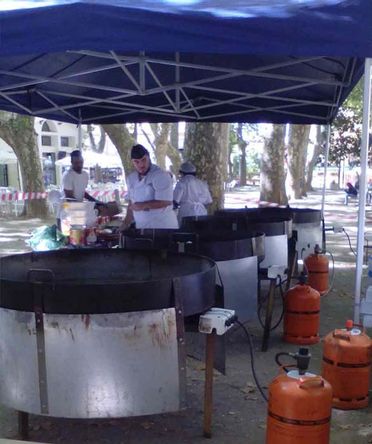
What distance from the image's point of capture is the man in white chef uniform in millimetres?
5656

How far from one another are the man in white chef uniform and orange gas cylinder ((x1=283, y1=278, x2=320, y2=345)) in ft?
5.20

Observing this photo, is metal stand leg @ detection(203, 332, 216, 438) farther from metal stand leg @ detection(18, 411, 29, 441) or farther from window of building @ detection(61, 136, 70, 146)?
window of building @ detection(61, 136, 70, 146)

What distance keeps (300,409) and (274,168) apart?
47.0ft

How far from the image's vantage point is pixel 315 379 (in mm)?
2793

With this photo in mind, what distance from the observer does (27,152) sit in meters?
16.9

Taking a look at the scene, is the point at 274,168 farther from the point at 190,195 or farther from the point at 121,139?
the point at 190,195

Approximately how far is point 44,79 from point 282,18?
10.2 ft

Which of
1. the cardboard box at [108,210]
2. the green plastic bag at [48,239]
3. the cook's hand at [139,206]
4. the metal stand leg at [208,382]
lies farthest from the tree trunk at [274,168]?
the metal stand leg at [208,382]

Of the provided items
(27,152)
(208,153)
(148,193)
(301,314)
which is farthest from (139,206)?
(27,152)

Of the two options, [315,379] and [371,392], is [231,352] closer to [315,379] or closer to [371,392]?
[371,392]

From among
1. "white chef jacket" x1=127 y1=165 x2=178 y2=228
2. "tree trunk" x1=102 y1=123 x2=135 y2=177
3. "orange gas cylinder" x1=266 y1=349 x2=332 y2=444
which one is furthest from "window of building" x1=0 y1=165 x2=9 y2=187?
"orange gas cylinder" x1=266 y1=349 x2=332 y2=444

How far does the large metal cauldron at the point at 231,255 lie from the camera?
439 centimetres

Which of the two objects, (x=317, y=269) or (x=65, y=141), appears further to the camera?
(x=65, y=141)

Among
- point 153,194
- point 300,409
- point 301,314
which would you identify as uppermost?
point 153,194
